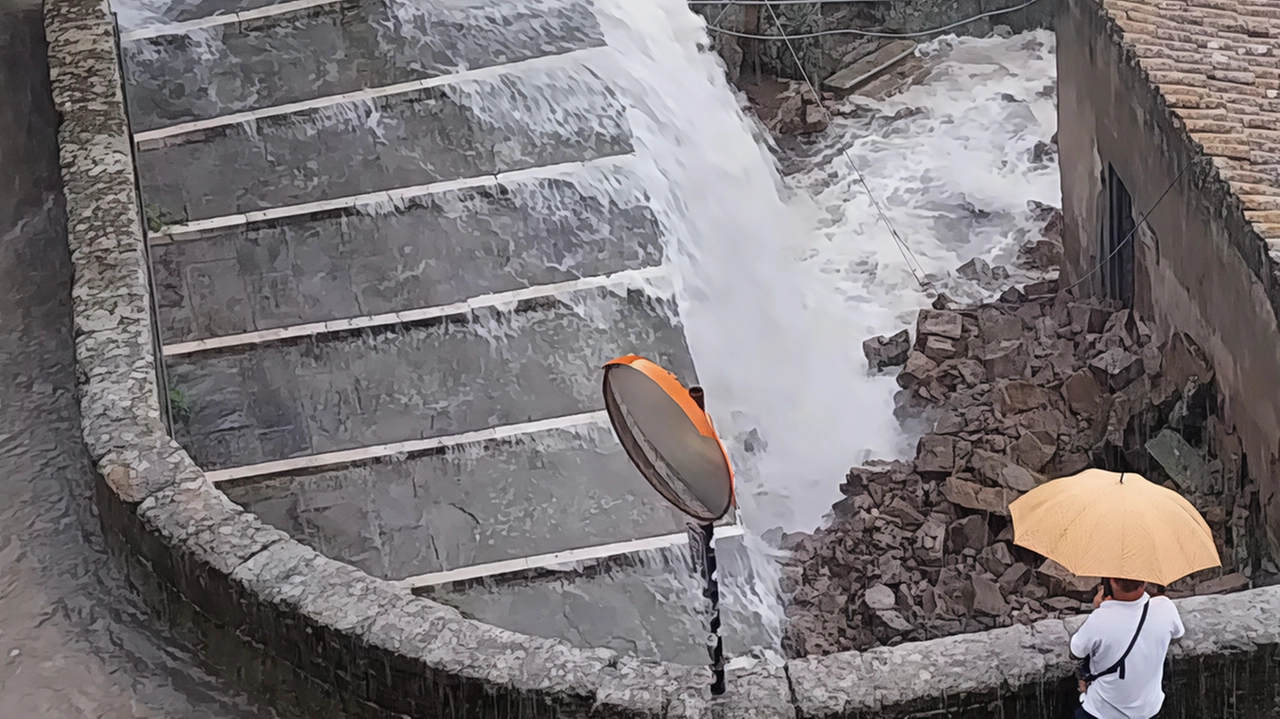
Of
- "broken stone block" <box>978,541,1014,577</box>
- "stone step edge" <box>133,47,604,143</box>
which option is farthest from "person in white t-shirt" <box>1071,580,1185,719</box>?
"stone step edge" <box>133,47,604,143</box>

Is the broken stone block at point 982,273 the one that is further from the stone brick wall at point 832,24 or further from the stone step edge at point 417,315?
the stone brick wall at point 832,24

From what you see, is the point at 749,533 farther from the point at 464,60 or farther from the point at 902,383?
the point at 464,60

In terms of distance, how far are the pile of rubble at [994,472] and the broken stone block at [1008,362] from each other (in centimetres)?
1

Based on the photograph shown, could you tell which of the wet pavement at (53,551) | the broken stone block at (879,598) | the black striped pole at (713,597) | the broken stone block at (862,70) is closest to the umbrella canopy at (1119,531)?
the black striped pole at (713,597)

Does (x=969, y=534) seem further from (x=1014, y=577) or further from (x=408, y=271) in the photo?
(x=408, y=271)

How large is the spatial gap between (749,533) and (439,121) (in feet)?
12.2

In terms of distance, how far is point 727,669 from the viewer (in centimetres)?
404

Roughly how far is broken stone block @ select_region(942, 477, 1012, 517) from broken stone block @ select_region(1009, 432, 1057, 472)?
0.39m

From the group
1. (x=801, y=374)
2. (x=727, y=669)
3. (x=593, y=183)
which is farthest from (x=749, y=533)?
(x=727, y=669)

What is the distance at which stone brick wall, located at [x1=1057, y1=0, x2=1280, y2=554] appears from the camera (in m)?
6.86

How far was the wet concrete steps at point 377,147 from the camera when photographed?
8.73m

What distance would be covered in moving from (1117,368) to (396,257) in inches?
193

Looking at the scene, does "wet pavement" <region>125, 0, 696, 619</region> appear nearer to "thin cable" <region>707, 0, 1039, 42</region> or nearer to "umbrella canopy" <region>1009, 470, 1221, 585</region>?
"umbrella canopy" <region>1009, 470, 1221, 585</region>

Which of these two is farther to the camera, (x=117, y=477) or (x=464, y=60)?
(x=464, y=60)
